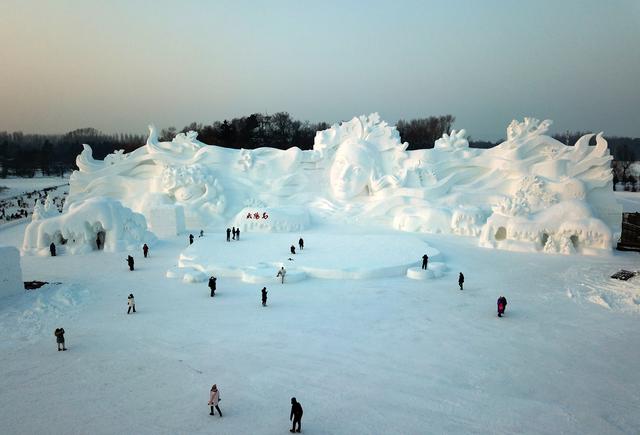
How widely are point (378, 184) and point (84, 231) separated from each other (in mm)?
16998

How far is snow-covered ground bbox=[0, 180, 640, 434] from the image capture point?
8.01 meters

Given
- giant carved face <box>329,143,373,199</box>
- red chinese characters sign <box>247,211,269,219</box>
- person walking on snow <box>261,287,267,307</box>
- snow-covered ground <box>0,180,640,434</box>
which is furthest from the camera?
giant carved face <box>329,143,373,199</box>

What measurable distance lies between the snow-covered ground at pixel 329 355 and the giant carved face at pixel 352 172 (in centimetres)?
1352

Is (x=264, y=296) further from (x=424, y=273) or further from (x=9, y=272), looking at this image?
(x=9, y=272)

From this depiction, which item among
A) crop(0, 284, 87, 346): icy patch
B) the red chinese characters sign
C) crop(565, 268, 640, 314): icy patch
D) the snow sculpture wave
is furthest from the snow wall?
crop(565, 268, 640, 314): icy patch

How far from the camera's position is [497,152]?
95.5 feet

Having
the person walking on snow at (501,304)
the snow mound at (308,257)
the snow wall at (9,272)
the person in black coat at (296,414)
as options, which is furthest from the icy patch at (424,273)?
the snow wall at (9,272)

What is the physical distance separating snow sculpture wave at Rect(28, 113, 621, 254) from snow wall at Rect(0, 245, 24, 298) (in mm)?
8688

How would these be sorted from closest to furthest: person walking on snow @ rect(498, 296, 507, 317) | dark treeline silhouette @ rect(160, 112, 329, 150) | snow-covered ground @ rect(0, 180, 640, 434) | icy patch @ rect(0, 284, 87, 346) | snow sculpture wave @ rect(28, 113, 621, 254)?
snow-covered ground @ rect(0, 180, 640, 434)
icy patch @ rect(0, 284, 87, 346)
person walking on snow @ rect(498, 296, 507, 317)
snow sculpture wave @ rect(28, 113, 621, 254)
dark treeline silhouette @ rect(160, 112, 329, 150)

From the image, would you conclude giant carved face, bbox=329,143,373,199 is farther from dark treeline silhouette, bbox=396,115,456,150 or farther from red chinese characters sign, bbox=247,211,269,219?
dark treeline silhouette, bbox=396,115,456,150

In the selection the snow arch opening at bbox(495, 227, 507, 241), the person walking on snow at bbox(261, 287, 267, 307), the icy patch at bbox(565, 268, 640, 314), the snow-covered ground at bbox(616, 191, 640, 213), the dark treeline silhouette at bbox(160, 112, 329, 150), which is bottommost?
the person walking on snow at bbox(261, 287, 267, 307)

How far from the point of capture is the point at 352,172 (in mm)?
29844

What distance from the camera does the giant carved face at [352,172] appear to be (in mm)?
29828

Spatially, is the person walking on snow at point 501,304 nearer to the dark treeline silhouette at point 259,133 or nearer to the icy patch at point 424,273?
the icy patch at point 424,273
